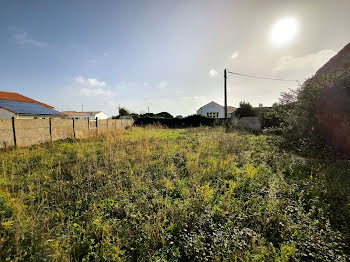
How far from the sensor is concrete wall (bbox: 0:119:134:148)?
6.27 meters

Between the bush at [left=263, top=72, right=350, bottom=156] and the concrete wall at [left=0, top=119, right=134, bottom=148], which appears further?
the concrete wall at [left=0, top=119, right=134, bottom=148]

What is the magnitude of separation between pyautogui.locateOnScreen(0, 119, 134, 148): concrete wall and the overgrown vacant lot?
152 inches

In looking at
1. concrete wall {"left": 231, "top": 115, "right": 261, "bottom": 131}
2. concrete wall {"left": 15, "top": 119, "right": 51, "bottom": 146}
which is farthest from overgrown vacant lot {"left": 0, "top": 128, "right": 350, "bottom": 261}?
concrete wall {"left": 231, "top": 115, "right": 261, "bottom": 131}

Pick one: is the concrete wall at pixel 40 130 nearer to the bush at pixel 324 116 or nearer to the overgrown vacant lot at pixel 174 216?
the overgrown vacant lot at pixel 174 216

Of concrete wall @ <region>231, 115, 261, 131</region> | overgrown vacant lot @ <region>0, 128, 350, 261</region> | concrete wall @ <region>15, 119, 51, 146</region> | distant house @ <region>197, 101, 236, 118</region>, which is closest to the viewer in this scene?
overgrown vacant lot @ <region>0, 128, 350, 261</region>

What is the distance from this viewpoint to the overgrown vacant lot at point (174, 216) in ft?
5.71

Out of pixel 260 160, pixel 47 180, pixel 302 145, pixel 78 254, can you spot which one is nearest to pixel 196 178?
pixel 78 254

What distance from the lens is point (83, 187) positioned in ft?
10.5

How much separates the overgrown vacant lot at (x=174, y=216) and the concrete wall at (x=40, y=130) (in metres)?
3.87

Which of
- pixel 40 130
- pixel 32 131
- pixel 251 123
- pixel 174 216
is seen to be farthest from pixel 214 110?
pixel 174 216

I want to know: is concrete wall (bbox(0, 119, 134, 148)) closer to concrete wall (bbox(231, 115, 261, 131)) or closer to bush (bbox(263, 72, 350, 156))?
bush (bbox(263, 72, 350, 156))

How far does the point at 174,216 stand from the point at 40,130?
28.4 ft

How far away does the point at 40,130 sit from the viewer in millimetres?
7555

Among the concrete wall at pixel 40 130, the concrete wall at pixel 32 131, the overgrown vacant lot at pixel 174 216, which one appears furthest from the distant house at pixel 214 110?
the overgrown vacant lot at pixel 174 216
